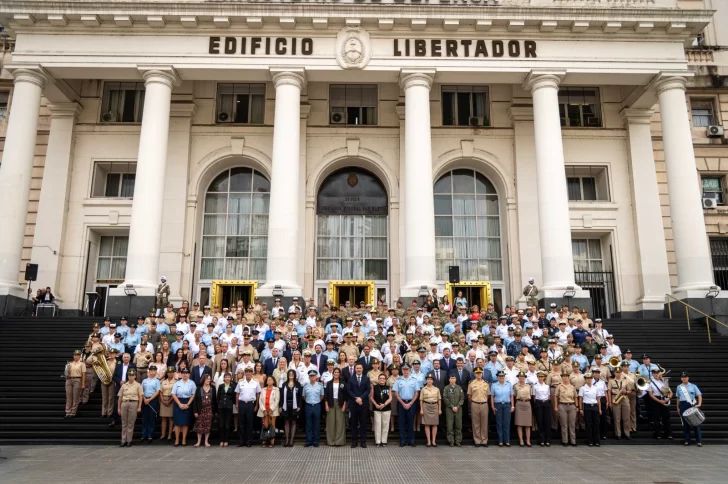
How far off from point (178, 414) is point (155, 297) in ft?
30.6

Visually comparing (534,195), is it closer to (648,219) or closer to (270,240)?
(648,219)

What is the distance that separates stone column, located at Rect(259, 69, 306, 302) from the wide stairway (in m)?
6.61

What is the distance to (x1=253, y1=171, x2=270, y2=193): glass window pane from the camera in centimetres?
2652

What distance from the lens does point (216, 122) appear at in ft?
86.0

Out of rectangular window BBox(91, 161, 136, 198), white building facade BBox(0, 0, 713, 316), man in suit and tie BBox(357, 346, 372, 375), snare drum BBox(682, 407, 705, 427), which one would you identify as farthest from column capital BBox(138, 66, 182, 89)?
snare drum BBox(682, 407, 705, 427)

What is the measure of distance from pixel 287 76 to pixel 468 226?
10.8 meters

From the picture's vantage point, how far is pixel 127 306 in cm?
1998

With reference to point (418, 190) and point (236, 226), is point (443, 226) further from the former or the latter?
point (236, 226)

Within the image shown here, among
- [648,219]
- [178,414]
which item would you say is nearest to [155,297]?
[178,414]

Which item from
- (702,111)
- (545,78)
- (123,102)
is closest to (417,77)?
(545,78)

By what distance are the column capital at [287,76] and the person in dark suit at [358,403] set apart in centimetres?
1432

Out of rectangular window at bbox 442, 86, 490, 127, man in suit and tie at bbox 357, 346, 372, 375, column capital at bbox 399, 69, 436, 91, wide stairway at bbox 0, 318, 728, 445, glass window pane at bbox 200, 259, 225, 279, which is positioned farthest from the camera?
rectangular window at bbox 442, 86, 490, 127

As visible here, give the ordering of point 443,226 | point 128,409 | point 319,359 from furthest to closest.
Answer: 1. point 443,226
2. point 319,359
3. point 128,409

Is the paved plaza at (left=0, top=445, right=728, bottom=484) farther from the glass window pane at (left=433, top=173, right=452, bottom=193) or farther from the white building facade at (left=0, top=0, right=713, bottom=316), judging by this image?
the glass window pane at (left=433, top=173, right=452, bottom=193)
